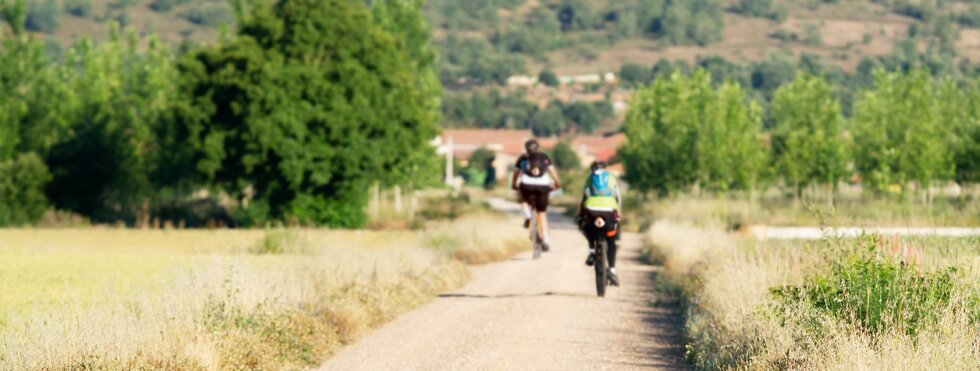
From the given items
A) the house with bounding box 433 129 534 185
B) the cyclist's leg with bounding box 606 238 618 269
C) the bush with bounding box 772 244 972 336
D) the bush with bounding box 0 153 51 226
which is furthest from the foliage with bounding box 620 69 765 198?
the house with bounding box 433 129 534 185

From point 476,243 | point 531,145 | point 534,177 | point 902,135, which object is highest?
point 531,145

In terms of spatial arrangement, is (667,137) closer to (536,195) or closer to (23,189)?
(23,189)

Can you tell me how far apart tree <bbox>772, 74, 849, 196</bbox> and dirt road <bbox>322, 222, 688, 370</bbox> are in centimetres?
4608

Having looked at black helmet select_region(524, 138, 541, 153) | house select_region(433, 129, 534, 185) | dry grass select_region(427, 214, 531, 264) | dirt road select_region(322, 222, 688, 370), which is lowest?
house select_region(433, 129, 534, 185)

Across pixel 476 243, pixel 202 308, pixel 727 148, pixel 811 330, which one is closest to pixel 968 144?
pixel 727 148

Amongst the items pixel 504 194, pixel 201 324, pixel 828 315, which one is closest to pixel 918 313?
pixel 828 315

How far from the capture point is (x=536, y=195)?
23609 millimetres

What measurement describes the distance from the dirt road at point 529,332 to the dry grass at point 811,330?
0.64m

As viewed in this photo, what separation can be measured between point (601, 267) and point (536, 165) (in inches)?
81.6

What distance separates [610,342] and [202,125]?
139 feet

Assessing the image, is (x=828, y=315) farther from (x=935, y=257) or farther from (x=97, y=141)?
(x=97, y=141)

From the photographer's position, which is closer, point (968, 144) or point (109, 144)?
point (109, 144)

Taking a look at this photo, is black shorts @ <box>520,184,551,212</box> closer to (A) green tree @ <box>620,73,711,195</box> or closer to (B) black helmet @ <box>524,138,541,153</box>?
(B) black helmet @ <box>524,138,541,153</box>

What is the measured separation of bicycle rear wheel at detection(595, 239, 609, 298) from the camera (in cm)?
2184
